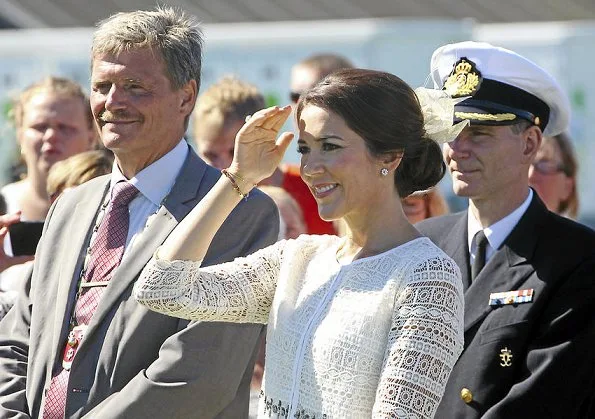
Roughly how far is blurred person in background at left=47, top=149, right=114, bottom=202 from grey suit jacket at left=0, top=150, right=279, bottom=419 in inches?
44.8

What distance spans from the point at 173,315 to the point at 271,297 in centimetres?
29

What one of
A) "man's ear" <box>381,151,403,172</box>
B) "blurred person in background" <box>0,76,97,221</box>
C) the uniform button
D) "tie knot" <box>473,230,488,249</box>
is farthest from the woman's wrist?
"blurred person in background" <box>0,76,97,221</box>

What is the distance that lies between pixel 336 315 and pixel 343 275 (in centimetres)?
14

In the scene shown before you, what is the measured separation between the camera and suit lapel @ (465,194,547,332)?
4637mm

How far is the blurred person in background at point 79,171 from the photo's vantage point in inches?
231

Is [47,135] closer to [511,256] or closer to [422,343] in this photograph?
[511,256]

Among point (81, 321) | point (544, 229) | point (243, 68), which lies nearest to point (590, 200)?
point (243, 68)

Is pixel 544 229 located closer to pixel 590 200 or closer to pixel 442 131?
pixel 442 131

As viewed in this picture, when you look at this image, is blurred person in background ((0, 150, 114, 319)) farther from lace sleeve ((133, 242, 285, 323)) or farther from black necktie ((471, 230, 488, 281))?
lace sleeve ((133, 242, 285, 323))

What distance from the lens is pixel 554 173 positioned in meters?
6.89

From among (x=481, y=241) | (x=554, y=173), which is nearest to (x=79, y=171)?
(x=481, y=241)

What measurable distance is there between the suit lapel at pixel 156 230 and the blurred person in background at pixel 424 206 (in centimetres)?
182

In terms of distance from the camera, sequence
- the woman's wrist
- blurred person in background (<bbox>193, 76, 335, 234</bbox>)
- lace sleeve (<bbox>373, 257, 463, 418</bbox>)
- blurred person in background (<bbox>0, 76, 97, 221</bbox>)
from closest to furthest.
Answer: lace sleeve (<bbox>373, 257, 463, 418</bbox>), the woman's wrist, blurred person in background (<bbox>193, 76, 335, 234</bbox>), blurred person in background (<bbox>0, 76, 97, 221</bbox>)

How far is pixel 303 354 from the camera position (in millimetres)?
3793
